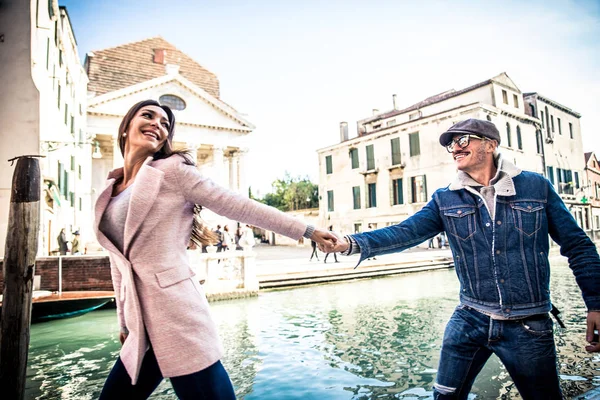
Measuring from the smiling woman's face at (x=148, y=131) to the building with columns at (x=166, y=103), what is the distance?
2427 centimetres

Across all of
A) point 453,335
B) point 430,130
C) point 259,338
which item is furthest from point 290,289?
point 430,130

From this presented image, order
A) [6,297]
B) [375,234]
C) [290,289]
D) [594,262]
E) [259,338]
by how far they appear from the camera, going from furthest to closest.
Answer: [290,289], [259,338], [6,297], [375,234], [594,262]

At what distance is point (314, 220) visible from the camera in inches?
1474

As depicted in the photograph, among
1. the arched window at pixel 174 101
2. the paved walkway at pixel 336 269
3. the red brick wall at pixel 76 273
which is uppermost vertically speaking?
the arched window at pixel 174 101

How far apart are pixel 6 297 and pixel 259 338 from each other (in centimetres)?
510

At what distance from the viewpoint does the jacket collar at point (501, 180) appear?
1986 millimetres

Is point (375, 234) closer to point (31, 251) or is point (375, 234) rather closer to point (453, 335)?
point (453, 335)

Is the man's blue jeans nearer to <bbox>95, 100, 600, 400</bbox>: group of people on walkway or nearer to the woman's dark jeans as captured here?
<bbox>95, 100, 600, 400</bbox>: group of people on walkway

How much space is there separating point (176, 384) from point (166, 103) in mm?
27845

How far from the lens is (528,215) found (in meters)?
1.95

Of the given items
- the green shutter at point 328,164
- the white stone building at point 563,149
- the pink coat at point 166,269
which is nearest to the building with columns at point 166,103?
the green shutter at point 328,164

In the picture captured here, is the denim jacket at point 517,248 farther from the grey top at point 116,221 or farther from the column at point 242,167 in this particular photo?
the column at point 242,167

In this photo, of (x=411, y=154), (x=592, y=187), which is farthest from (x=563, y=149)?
(x=411, y=154)

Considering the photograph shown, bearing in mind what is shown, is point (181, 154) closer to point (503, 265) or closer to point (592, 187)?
point (503, 265)
